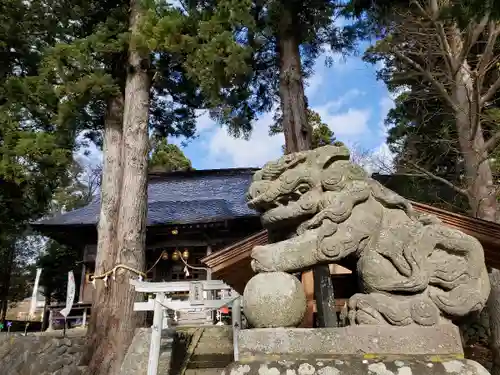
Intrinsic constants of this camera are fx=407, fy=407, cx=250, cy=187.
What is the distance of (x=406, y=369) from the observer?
76.5 inches

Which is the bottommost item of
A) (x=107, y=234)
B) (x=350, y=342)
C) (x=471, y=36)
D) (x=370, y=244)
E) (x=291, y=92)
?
(x=350, y=342)

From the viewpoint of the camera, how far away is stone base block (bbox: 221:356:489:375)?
1940 mm

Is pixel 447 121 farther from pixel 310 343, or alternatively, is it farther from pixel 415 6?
pixel 310 343

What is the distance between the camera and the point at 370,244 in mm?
2377

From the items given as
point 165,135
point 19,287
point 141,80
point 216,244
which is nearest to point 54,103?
point 141,80

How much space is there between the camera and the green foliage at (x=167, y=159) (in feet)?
75.8

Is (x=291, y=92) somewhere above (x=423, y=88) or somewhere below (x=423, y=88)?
below

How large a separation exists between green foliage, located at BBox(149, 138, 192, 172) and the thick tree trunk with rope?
574 inches

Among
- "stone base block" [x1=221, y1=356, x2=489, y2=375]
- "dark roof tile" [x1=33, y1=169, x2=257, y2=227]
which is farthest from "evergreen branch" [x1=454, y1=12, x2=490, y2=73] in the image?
"dark roof tile" [x1=33, y1=169, x2=257, y2=227]

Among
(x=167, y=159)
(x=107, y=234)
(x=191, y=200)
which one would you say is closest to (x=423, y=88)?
(x=107, y=234)

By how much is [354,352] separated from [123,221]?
596 centimetres

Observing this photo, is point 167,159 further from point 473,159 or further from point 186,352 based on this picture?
point 473,159

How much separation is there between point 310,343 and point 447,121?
29.2 feet

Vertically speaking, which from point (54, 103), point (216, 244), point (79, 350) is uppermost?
point (54, 103)
